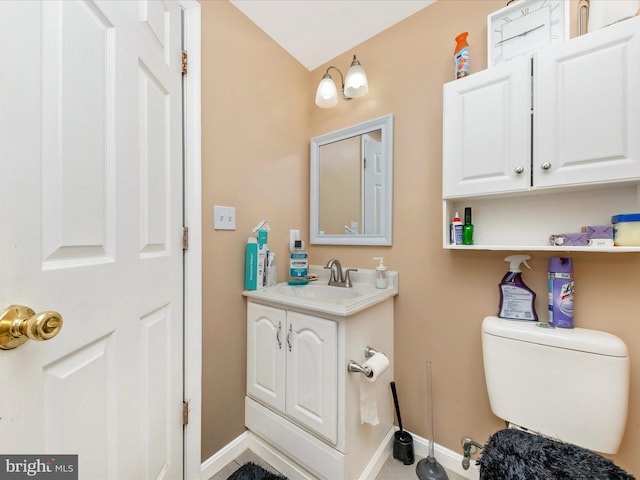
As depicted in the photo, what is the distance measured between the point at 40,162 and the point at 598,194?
166cm

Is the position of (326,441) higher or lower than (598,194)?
lower

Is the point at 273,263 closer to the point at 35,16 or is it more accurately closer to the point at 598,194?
the point at 35,16

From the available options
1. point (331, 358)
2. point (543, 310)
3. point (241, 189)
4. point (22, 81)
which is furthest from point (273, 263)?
point (543, 310)

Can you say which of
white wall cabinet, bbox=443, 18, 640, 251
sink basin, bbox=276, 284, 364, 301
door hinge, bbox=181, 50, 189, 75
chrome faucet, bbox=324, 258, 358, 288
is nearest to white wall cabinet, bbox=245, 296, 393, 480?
sink basin, bbox=276, 284, 364, 301

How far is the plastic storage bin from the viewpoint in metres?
0.82

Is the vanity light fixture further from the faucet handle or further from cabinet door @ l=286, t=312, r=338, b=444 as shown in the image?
cabinet door @ l=286, t=312, r=338, b=444

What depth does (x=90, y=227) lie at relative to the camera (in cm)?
61

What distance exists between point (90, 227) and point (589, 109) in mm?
1530

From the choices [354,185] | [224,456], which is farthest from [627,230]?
[224,456]

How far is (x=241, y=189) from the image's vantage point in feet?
4.53

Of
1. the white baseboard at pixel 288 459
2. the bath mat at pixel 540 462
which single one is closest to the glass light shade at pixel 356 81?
the bath mat at pixel 540 462

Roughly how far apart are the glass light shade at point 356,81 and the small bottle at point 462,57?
1.54 feet

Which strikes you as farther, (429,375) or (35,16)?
(429,375)

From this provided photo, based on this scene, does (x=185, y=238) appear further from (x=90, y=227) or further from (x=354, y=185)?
(x=354, y=185)
